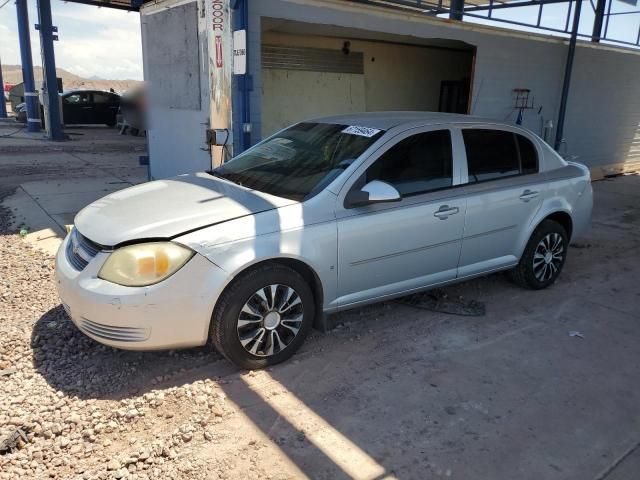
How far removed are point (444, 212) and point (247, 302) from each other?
68.2 inches

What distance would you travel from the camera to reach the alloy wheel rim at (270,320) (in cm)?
346

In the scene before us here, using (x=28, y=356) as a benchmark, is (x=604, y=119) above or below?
above

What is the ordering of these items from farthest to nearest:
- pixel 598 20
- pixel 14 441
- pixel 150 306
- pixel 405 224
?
pixel 598 20 → pixel 405 224 → pixel 150 306 → pixel 14 441

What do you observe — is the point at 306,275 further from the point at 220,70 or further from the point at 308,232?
the point at 220,70

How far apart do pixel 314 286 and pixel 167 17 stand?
6254 mm

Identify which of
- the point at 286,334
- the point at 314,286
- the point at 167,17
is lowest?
the point at 286,334

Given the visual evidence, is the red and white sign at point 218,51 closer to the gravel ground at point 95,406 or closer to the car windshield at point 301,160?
the car windshield at point 301,160

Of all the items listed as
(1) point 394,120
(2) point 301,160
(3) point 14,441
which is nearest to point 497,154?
(1) point 394,120

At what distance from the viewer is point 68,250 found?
373 cm

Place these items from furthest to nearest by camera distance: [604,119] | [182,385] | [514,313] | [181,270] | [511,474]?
[604,119] → [514,313] → [182,385] → [181,270] → [511,474]

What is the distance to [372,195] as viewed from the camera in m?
3.70

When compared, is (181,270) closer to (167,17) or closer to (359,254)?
(359,254)

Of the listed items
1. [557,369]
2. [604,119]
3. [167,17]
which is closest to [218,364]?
[557,369]

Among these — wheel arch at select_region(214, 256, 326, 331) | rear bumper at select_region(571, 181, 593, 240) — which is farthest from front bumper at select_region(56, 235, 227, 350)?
rear bumper at select_region(571, 181, 593, 240)
